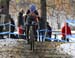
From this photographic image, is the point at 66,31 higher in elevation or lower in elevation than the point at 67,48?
higher

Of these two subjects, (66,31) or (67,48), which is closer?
(67,48)

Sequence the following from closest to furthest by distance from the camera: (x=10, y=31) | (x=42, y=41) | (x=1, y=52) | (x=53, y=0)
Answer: (x=1, y=52) → (x=42, y=41) → (x=10, y=31) → (x=53, y=0)

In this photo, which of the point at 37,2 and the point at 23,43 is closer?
the point at 23,43

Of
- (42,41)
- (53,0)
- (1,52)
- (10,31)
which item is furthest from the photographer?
(53,0)

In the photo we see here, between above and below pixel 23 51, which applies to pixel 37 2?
above

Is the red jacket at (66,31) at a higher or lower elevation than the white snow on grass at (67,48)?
higher

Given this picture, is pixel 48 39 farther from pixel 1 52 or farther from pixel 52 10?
pixel 52 10

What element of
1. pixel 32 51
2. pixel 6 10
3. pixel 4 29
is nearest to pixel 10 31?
pixel 4 29

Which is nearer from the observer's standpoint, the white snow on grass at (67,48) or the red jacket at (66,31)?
the white snow on grass at (67,48)

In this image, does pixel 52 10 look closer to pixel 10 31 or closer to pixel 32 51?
pixel 10 31

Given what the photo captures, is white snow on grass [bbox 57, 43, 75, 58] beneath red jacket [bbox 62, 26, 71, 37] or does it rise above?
beneath

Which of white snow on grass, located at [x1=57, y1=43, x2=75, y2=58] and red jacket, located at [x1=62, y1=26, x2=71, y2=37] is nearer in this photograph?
white snow on grass, located at [x1=57, y1=43, x2=75, y2=58]

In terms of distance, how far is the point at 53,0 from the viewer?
110 ft

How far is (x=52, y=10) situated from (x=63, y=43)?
63.6 feet
